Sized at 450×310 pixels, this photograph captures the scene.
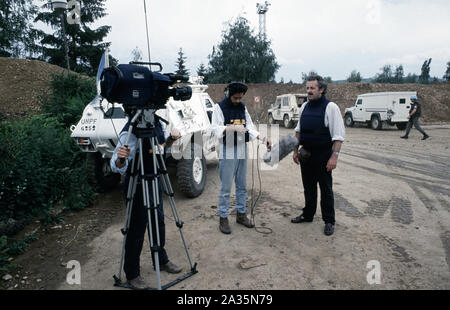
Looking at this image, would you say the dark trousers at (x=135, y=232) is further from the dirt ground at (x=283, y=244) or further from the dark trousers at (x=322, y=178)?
the dark trousers at (x=322, y=178)

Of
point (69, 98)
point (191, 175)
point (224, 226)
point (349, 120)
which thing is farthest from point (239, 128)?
point (349, 120)

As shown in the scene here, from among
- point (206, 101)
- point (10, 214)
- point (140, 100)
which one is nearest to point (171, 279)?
point (140, 100)

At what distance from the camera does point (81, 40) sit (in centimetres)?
2297

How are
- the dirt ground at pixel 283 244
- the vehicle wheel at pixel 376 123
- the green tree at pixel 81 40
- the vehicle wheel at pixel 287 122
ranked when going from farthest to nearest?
the green tree at pixel 81 40 → the vehicle wheel at pixel 287 122 → the vehicle wheel at pixel 376 123 → the dirt ground at pixel 283 244

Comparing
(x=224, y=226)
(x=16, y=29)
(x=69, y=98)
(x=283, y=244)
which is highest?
(x=16, y=29)

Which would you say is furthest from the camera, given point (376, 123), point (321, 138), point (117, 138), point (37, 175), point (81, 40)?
point (81, 40)

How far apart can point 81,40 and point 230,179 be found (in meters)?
24.2

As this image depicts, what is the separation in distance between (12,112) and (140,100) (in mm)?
9622

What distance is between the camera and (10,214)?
3.96 meters

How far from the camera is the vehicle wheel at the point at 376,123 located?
16.7 metres

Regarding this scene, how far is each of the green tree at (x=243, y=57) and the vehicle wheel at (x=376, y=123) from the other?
20591mm

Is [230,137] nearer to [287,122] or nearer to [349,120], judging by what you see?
[287,122]

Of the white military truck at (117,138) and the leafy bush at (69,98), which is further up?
the leafy bush at (69,98)

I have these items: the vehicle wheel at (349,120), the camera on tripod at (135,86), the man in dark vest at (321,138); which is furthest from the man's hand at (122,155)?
the vehicle wheel at (349,120)
